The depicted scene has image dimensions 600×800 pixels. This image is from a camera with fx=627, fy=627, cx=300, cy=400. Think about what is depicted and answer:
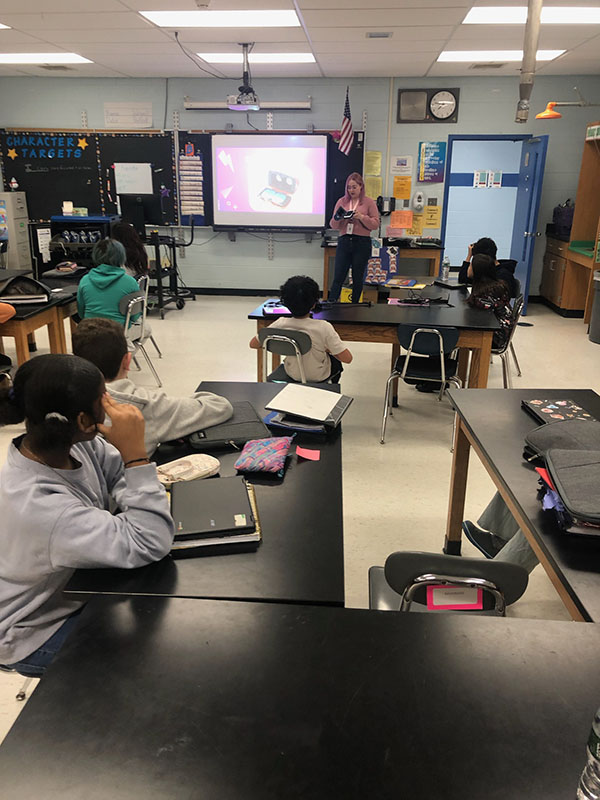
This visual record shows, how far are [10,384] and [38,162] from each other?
7986mm

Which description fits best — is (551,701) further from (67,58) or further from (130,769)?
(67,58)

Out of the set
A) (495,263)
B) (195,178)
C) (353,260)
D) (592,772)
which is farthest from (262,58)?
(592,772)

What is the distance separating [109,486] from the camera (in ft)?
5.09

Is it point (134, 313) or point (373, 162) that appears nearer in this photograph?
point (134, 313)

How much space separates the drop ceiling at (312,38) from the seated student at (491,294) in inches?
68.0

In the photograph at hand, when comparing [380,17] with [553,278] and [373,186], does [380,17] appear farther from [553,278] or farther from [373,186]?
[553,278]

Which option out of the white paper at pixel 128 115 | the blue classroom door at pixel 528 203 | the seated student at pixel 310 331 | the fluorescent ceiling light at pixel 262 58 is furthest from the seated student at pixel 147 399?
the white paper at pixel 128 115

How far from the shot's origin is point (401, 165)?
7699 mm

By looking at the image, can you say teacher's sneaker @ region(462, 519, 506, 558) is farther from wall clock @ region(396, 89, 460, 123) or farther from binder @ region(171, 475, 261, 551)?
wall clock @ region(396, 89, 460, 123)

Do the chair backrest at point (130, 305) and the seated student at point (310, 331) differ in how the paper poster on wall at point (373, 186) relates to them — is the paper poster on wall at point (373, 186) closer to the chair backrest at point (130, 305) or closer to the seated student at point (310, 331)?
the chair backrest at point (130, 305)

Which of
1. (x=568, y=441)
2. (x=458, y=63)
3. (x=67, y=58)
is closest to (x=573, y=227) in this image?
(x=458, y=63)

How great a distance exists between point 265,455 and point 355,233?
5.18 m

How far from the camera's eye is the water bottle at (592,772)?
729 mm

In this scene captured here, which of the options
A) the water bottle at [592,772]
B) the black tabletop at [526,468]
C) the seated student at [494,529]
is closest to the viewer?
the water bottle at [592,772]
